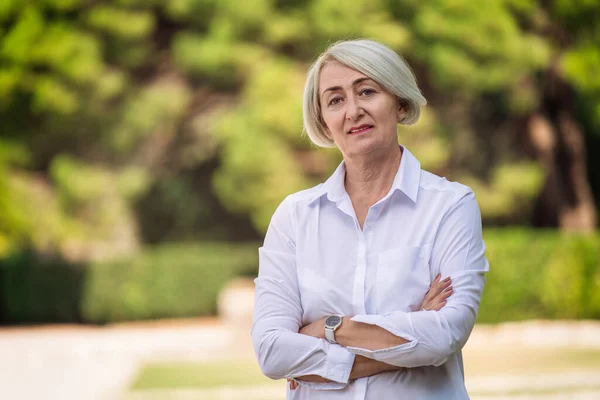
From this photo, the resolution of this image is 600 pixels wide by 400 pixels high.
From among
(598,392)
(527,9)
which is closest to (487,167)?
(527,9)

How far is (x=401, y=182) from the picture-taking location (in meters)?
2.15

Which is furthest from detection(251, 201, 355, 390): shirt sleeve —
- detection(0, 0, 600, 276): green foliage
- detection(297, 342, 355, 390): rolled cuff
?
detection(0, 0, 600, 276): green foliage

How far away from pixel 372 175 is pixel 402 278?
1.01ft

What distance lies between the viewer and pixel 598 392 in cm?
710

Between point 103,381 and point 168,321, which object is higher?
point 103,381

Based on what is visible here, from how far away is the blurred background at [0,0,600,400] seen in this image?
12.5 meters

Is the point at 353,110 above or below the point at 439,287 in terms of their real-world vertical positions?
above

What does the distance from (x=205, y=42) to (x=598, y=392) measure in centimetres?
961

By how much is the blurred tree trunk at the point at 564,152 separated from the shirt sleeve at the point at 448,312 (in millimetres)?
13833

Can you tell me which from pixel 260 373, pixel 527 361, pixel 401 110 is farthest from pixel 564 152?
pixel 401 110

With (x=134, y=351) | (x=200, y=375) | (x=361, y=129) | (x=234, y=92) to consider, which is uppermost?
(x=234, y=92)

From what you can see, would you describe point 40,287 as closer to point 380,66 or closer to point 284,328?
point 284,328

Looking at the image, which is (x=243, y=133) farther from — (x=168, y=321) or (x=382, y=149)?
(x=382, y=149)

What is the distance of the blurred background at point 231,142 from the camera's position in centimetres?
1255
